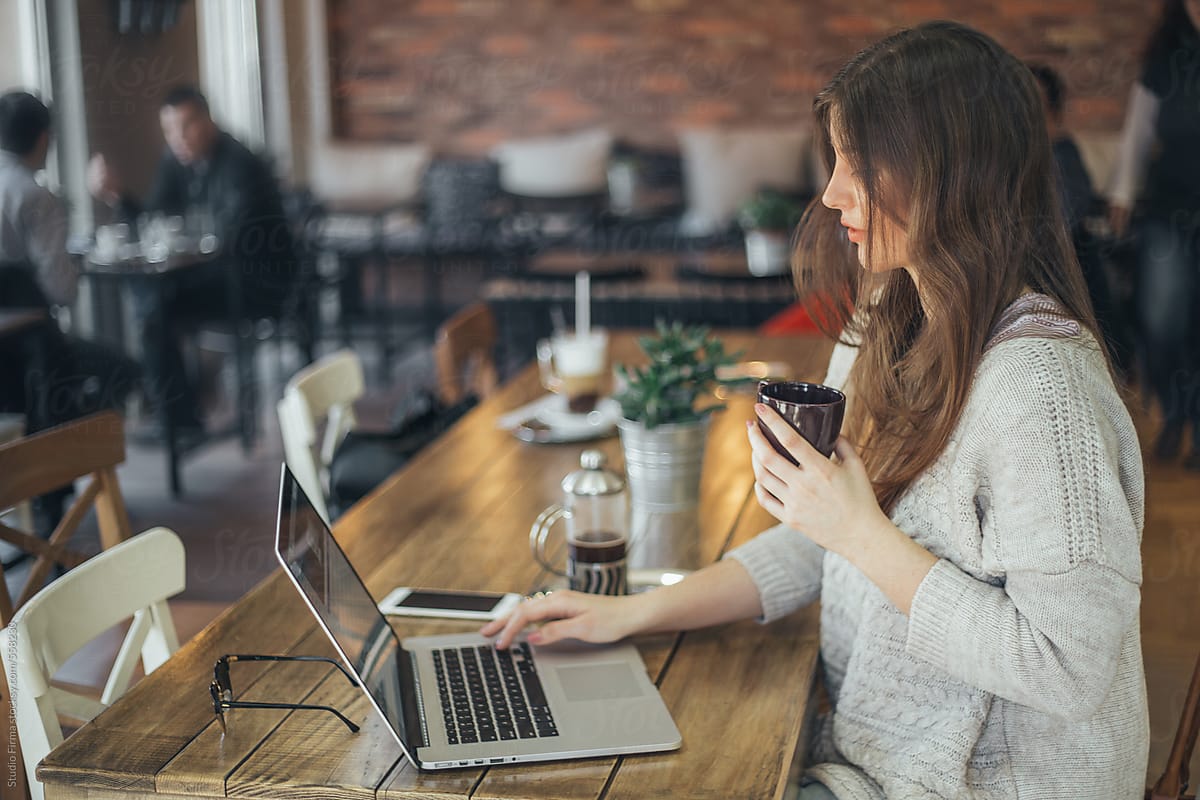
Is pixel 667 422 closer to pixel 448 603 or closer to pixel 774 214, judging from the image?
pixel 448 603

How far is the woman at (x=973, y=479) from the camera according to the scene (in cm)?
108

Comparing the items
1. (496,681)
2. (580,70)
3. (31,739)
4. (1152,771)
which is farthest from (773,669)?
(580,70)

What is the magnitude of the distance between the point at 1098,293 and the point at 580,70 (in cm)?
475

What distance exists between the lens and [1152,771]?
1.96 m

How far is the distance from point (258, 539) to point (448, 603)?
236 cm

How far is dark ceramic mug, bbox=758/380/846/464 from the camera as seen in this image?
3.60 ft

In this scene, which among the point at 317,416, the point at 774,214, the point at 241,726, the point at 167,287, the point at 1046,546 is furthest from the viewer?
the point at 167,287

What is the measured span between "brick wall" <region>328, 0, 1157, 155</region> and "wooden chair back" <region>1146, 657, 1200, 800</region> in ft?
18.6

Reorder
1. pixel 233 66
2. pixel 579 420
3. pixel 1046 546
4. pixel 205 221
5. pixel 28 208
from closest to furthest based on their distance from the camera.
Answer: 1. pixel 1046 546
2. pixel 579 420
3. pixel 28 208
4. pixel 205 221
5. pixel 233 66

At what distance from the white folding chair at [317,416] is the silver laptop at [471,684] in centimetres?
84

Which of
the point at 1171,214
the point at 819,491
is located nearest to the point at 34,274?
the point at 819,491

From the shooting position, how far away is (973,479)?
115 cm

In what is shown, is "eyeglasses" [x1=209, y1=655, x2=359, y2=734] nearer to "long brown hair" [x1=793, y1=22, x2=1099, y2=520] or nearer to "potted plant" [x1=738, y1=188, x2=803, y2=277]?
"long brown hair" [x1=793, y1=22, x2=1099, y2=520]

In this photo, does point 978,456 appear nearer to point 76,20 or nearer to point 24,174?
point 24,174
